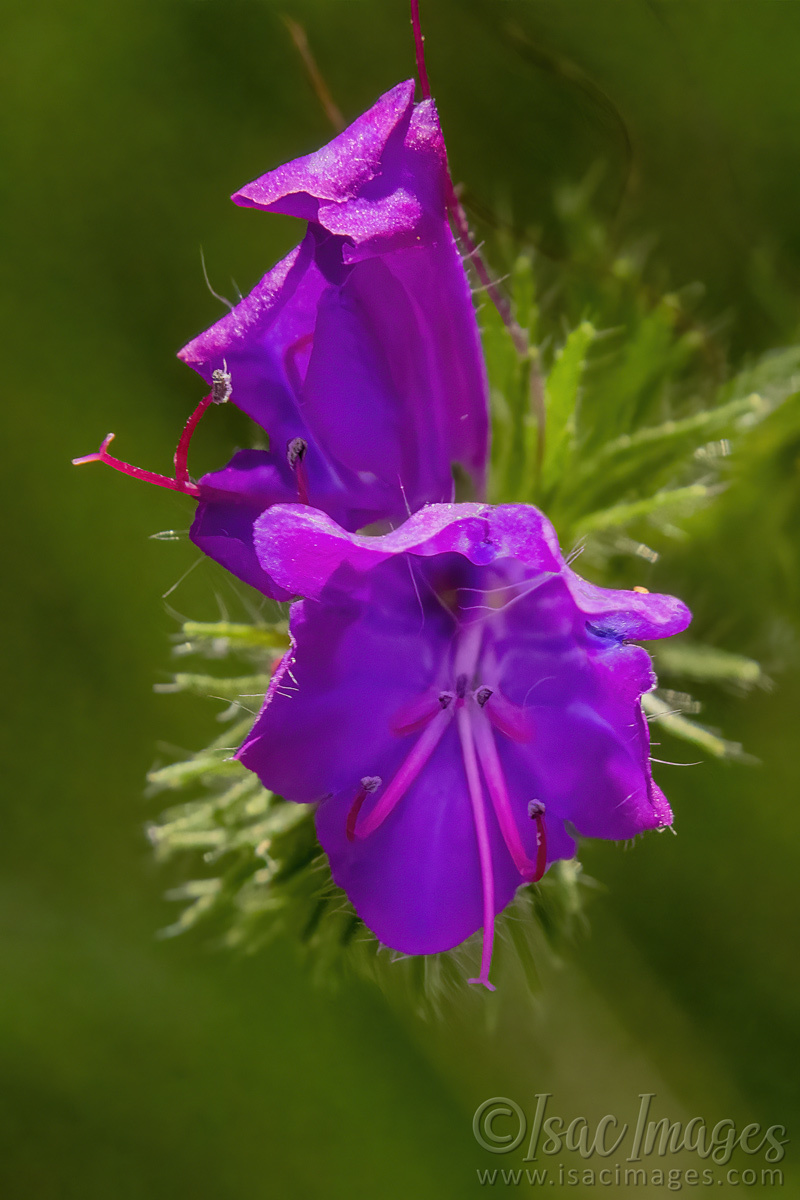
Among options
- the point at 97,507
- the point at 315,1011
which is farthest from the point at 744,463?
the point at 315,1011

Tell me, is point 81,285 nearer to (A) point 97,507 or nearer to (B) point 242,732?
(A) point 97,507

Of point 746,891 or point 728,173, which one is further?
point 746,891

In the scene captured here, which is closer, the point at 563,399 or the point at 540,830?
the point at 540,830

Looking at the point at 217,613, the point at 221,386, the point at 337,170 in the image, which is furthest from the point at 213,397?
the point at 217,613

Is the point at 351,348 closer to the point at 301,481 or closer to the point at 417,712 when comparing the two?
the point at 301,481

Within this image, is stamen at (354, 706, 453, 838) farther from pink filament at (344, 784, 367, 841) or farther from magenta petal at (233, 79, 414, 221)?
magenta petal at (233, 79, 414, 221)

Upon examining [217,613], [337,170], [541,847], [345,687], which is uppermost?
[337,170]

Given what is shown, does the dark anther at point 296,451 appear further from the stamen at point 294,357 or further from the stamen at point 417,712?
the stamen at point 417,712
